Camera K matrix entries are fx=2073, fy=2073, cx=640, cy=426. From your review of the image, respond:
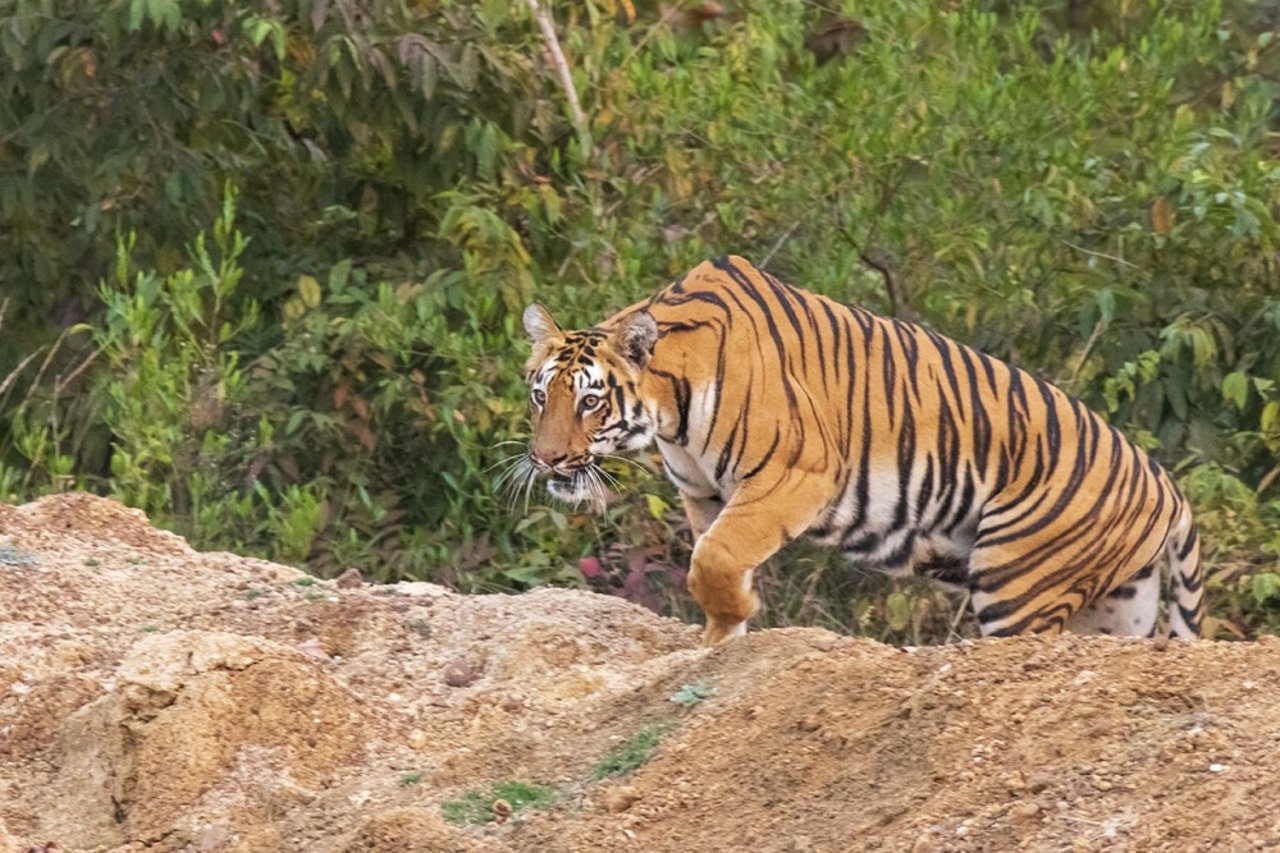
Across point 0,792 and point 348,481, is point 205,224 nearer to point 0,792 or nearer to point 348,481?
point 348,481

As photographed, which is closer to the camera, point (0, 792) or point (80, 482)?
point (0, 792)

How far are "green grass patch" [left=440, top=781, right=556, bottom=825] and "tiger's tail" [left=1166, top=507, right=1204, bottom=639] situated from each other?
8.30 ft

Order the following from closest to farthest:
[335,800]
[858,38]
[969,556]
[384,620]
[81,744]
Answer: [335,800]
[81,744]
[384,620]
[969,556]
[858,38]

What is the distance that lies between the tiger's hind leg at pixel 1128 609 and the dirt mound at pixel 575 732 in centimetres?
134

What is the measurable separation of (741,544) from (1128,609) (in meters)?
1.39

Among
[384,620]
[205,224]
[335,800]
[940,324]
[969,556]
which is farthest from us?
[205,224]

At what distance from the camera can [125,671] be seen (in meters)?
4.67

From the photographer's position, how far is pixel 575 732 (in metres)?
4.60

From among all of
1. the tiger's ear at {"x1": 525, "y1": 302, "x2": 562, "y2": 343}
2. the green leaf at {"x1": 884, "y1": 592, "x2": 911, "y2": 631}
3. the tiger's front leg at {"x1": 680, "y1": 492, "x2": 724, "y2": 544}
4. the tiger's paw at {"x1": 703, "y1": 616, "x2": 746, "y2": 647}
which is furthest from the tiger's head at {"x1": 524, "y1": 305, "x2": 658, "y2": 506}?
the green leaf at {"x1": 884, "y1": 592, "x2": 911, "y2": 631}

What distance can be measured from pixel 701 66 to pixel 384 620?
10.5 feet

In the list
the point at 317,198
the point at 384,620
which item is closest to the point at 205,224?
the point at 317,198

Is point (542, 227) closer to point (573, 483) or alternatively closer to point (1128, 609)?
point (573, 483)

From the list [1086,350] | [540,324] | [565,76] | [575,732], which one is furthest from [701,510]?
[565,76]

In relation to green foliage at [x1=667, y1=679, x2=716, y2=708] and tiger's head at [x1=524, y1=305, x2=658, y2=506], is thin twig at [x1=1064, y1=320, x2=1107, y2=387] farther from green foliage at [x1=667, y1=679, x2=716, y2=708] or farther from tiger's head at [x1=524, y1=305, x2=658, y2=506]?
green foliage at [x1=667, y1=679, x2=716, y2=708]
